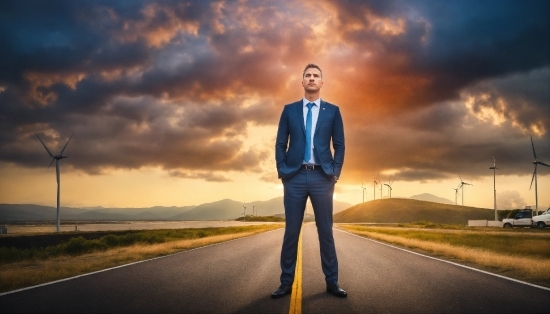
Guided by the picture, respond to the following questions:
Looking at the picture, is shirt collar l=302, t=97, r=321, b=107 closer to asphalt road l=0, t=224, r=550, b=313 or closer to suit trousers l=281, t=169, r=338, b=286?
suit trousers l=281, t=169, r=338, b=286

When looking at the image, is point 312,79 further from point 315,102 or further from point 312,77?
point 315,102

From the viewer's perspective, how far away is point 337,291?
668 cm

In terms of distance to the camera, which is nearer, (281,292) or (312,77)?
(281,292)

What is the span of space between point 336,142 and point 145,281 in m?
4.71

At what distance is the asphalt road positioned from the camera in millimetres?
5859

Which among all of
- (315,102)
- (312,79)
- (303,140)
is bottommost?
(303,140)

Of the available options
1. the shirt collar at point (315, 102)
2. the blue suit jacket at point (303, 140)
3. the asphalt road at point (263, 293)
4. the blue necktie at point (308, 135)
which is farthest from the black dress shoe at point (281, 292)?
the shirt collar at point (315, 102)

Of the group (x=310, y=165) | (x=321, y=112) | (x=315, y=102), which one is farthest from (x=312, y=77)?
(x=310, y=165)

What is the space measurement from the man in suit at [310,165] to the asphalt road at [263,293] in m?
0.64

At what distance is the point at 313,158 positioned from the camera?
6652 mm

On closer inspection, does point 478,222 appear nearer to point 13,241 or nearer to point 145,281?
point 13,241

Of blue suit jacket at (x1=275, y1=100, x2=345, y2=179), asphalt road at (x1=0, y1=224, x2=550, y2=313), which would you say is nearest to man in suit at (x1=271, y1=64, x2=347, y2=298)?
blue suit jacket at (x1=275, y1=100, x2=345, y2=179)

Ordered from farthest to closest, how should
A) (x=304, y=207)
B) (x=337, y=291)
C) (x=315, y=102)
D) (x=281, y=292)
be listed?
(x=315, y=102) → (x=304, y=207) → (x=337, y=291) → (x=281, y=292)

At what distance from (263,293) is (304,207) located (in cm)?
161
